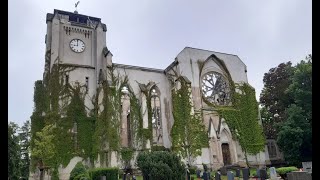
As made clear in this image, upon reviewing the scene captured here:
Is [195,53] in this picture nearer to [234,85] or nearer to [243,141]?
[234,85]

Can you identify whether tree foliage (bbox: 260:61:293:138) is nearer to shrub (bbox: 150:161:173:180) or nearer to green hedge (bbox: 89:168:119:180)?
green hedge (bbox: 89:168:119:180)

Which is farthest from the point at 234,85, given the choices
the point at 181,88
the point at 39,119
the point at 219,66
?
the point at 39,119

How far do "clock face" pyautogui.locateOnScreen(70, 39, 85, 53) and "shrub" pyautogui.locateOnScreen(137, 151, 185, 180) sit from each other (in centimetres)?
A: 1711

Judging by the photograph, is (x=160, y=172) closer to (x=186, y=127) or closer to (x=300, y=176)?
(x=300, y=176)

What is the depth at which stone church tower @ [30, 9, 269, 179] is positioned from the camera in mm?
30125

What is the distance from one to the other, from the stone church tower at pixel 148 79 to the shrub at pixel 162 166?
10290 mm

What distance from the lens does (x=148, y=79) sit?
1316 inches

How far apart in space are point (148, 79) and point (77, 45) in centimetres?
890

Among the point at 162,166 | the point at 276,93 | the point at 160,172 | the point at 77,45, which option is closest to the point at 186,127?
A: the point at 162,166

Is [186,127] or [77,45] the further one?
[77,45]

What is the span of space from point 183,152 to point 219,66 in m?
12.7

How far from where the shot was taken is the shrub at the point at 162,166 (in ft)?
56.2

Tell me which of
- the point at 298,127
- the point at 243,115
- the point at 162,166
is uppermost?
the point at 243,115
